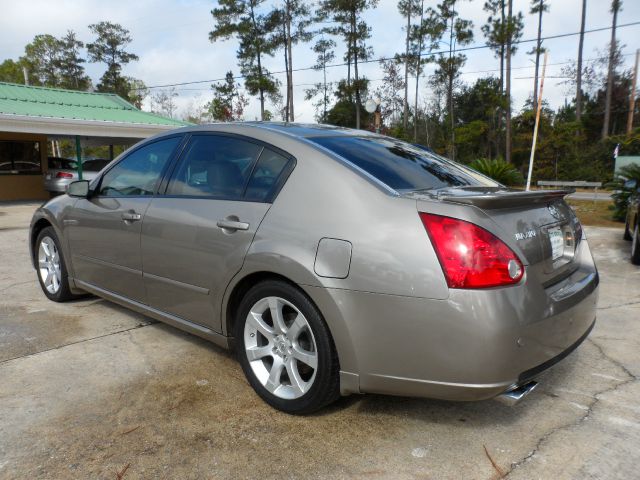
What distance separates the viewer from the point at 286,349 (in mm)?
2693

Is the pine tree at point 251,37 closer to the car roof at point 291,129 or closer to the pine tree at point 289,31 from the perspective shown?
the pine tree at point 289,31

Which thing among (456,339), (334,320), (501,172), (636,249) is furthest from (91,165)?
(456,339)

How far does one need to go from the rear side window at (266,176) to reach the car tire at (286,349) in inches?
19.9

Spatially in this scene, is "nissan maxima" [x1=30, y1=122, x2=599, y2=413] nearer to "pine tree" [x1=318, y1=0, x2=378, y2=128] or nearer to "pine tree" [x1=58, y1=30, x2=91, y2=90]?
"pine tree" [x1=318, y1=0, x2=378, y2=128]

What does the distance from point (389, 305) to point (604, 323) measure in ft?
9.56

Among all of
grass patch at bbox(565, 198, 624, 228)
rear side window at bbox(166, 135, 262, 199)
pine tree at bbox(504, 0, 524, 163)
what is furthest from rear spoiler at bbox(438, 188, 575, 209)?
pine tree at bbox(504, 0, 524, 163)

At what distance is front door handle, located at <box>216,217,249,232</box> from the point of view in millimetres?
2793

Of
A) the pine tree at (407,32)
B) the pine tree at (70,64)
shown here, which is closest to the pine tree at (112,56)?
the pine tree at (70,64)

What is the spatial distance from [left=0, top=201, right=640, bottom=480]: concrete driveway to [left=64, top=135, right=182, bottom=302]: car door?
517 millimetres

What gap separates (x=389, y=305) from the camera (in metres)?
2.25

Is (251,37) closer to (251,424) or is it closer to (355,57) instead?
(355,57)

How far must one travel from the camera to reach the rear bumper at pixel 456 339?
6.97 feet

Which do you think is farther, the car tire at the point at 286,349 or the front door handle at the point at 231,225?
the front door handle at the point at 231,225

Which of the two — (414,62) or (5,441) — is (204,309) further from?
(414,62)
